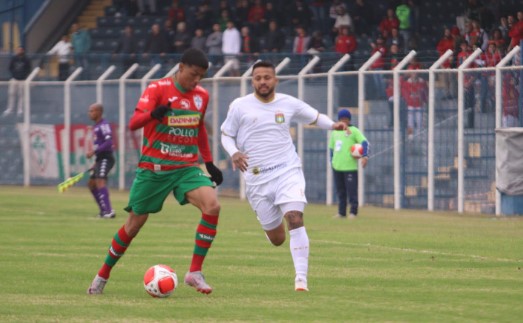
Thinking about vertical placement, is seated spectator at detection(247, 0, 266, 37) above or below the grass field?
above

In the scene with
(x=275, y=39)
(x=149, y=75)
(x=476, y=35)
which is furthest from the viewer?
(x=275, y=39)

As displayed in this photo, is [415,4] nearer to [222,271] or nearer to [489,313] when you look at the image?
[222,271]

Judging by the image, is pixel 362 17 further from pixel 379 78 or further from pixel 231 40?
pixel 379 78

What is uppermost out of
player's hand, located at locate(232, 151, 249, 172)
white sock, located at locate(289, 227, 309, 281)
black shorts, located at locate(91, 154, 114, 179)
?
player's hand, located at locate(232, 151, 249, 172)

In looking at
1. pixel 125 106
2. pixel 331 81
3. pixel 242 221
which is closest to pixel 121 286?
pixel 242 221

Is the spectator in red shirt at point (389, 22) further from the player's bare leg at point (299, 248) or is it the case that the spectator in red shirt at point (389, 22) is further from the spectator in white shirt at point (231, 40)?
the player's bare leg at point (299, 248)

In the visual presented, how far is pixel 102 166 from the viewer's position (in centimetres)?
2392

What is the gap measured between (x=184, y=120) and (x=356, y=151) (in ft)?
40.8

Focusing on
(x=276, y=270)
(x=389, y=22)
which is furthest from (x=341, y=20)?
(x=276, y=270)

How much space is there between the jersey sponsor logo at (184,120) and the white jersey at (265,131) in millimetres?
755

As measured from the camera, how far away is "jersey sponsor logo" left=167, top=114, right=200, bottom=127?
39.6 feet

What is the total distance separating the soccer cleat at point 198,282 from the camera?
A: 470 inches

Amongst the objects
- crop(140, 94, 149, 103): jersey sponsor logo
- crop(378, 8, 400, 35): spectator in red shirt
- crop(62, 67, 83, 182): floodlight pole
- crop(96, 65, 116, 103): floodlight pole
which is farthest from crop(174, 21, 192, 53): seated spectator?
crop(140, 94, 149, 103): jersey sponsor logo

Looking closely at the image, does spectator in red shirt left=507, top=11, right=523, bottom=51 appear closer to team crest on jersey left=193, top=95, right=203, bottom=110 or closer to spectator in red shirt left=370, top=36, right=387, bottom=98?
spectator in red shirt left=370, top=36, right=387, bottom=98
